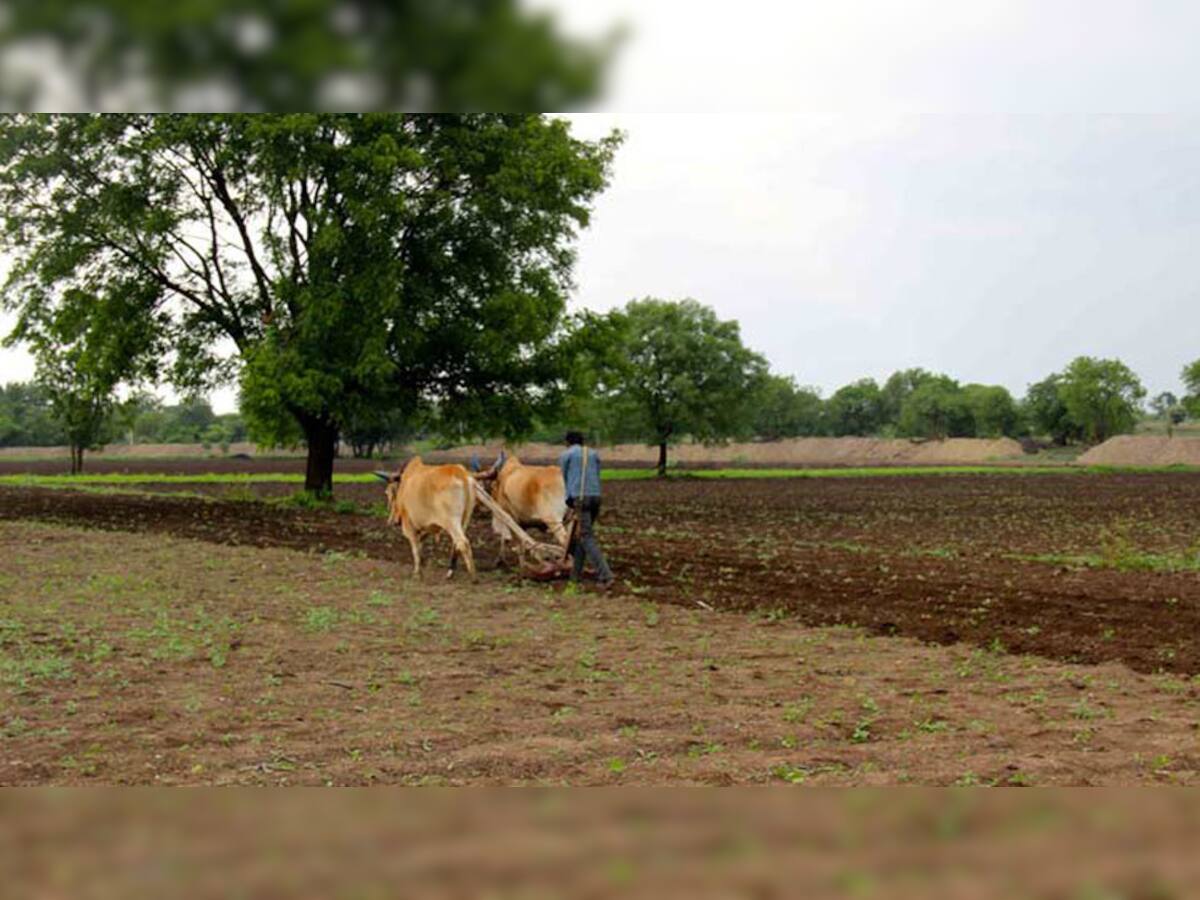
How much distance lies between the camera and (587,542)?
14102mm

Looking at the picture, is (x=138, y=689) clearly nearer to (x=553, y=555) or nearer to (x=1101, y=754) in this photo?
(x=1101, y=754)

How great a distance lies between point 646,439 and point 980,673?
5240 centimetres

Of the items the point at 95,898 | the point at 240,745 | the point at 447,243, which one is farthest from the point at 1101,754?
the point at 447,243

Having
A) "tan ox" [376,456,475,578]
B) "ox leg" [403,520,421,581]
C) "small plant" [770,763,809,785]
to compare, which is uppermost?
"tan ox" [376,456,475,578]

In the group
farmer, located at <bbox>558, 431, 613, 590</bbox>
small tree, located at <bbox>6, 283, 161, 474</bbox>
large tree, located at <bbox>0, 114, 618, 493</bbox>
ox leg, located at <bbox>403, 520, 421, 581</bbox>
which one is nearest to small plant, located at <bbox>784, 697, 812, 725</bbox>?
farmer, located at <bbox>558, 431, 613, 590</bbox>

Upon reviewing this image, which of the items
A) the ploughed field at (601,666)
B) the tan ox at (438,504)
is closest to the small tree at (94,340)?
the ploughed field at (601,666)

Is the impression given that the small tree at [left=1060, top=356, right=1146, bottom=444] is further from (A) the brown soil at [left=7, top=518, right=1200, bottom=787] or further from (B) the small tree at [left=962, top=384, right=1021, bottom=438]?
(A) the brown soil at [left=7, top=518, right=1200, bottom=787]

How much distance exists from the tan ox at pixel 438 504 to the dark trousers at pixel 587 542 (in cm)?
142

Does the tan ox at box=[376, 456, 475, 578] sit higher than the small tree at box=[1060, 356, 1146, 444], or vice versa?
the small tree at box=[1060, 356, 1146, 444]

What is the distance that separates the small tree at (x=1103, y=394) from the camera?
10638 cm

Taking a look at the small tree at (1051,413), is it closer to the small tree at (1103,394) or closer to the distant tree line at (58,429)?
the small tree at (1103,394)

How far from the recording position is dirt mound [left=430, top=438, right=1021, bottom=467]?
9950 cm

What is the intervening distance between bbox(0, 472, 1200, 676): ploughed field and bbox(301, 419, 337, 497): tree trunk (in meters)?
1.16

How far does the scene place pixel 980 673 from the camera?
346 inches
